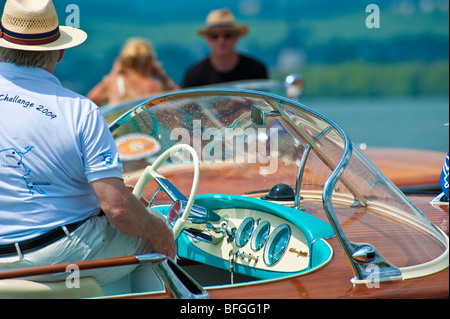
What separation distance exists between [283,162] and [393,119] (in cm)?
1376

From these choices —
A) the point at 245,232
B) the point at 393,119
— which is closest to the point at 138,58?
the point at 245,232

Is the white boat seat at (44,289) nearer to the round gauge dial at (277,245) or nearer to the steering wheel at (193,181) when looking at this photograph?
the steering wheel at (193,181)

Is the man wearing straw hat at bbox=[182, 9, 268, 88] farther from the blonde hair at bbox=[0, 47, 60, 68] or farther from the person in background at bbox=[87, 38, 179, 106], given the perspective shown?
the blonde hair at bbox=[0, 47, 60, 68]

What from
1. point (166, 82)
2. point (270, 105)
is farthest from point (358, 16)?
point (270, 105)

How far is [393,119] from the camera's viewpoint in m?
15.7

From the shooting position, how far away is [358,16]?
20.7 metres

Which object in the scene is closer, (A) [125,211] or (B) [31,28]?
(A) [125,211]

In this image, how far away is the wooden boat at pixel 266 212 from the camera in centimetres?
175

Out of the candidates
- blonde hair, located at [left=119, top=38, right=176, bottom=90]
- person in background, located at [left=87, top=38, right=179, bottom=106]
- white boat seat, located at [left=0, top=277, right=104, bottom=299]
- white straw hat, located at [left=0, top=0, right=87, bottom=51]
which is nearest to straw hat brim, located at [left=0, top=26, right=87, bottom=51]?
white straw hat, located at [left=0, top=0, right=87, bottom=51]

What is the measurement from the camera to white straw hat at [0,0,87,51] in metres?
1.88

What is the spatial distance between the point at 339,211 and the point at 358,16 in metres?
19.6

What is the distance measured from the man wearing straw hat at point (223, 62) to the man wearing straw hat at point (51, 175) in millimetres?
4245

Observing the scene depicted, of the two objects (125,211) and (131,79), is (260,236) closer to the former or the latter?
(125,211)
